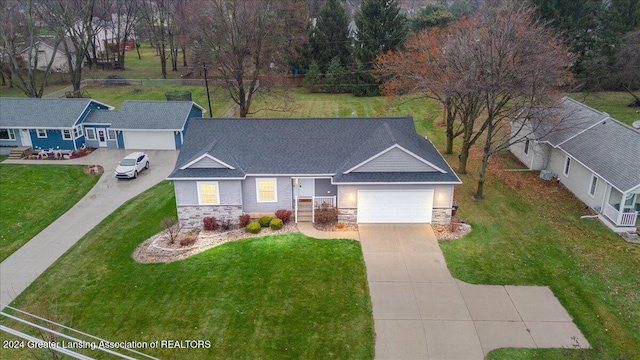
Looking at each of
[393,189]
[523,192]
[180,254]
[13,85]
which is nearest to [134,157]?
[180,254]

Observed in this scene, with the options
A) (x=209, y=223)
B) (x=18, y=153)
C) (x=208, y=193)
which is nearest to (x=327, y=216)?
(x=209, y=223)

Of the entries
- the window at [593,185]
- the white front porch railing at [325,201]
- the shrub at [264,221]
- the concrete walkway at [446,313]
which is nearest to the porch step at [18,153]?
the shrub at [264,221]

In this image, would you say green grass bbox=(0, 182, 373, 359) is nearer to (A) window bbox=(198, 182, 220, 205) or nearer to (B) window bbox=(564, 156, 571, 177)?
(A) window bbox=(198, 182, 220, 205)

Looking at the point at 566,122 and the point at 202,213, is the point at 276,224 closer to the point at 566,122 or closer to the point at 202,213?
the point at 202,213

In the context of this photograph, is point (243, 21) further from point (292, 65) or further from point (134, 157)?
point (292, 65)

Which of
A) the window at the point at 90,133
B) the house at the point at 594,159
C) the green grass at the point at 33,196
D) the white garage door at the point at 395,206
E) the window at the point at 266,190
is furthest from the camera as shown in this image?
the window at the point at 90,133

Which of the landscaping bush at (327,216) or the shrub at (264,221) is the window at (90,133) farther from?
the landscaping bush at (327,216)
